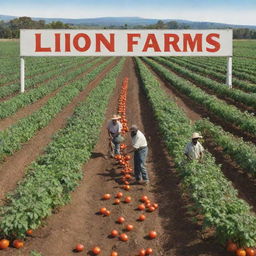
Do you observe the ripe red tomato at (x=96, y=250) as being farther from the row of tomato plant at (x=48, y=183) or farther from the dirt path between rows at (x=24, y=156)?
the dirt path between rows at (x=24, y=156)

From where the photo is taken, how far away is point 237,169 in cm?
1258

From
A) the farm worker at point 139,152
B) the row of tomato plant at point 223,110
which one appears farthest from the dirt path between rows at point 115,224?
the row of tomato plant at point 223,110

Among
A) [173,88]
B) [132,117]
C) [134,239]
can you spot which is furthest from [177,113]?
[173,88]

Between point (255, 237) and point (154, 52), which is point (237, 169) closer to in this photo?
point (255, 237)

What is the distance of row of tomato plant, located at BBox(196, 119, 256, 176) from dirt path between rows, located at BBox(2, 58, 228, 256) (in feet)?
6.41

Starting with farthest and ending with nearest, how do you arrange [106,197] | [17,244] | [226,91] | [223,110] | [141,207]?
[226,91] < [223,110] < [106,197] < [141,207] < [17,244]

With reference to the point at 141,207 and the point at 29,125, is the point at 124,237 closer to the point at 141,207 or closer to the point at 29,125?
the point at 141,207

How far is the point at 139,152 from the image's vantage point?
36.7ft

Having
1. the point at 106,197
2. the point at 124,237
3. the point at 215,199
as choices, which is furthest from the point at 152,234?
the point at 106,197

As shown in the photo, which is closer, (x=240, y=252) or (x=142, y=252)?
(x=240, y=252)

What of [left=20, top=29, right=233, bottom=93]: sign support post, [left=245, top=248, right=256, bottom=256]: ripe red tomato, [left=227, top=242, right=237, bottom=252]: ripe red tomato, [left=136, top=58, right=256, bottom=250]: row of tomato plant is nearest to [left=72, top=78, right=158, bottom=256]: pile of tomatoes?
[left=136, top=58, right=256, bottom=250]: row of tomato plant

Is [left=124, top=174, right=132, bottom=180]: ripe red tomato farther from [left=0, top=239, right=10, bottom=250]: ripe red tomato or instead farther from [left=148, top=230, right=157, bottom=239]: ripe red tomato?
[left=0, top=239, right=10, bottom=250]: ripe red tomato

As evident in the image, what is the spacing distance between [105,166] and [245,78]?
2611 centimetres

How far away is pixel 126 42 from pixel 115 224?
1733 centimetres
